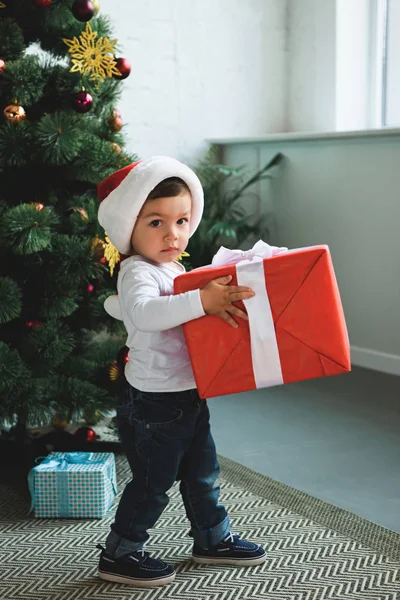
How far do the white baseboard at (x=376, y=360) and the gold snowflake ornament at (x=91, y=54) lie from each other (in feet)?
5.89

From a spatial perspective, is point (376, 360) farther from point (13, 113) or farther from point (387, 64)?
point (13, 113)

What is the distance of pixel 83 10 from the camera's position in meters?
2.05

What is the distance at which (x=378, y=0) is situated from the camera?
3.63 m

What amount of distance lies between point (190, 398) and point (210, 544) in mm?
348

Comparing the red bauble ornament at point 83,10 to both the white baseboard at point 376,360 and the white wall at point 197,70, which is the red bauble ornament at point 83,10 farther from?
the white baseboard at point 376,360

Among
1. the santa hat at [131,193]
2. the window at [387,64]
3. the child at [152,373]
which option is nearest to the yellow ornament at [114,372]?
the child at [152,373]

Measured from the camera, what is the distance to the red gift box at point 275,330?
4.89 feet

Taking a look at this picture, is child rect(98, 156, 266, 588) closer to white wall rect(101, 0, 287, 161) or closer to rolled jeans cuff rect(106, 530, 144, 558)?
rolled jeans cuff rect(106, 530, 144, 558)

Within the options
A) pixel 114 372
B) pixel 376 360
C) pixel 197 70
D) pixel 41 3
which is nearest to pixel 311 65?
pixel 197 70

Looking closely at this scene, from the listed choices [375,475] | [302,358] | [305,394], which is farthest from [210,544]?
[305,394]

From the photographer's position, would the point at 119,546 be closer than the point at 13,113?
Yes

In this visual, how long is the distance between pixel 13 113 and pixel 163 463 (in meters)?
1.00

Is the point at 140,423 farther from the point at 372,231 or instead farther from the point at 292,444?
the point at 372,231

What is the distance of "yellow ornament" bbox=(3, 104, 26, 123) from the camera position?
2059 millimetres
